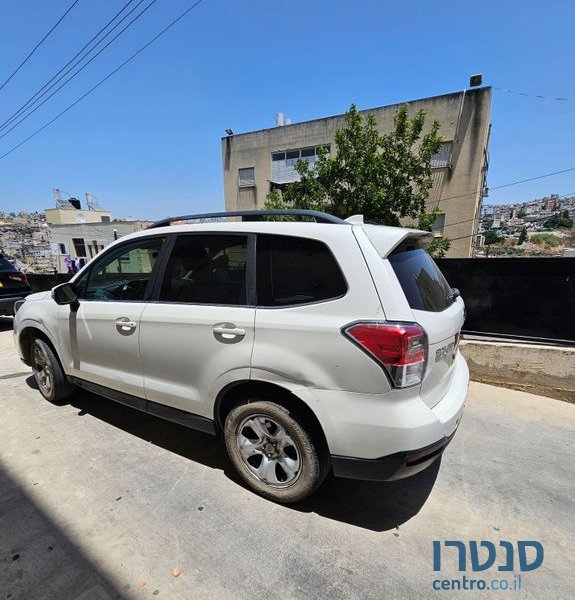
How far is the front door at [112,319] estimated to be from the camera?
2.84 metres

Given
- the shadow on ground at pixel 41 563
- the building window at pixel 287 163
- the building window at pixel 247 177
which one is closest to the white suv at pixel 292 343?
the shadow on ground at pixel 41 563

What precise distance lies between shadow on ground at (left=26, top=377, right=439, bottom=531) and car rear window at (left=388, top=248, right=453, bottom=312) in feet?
4.51

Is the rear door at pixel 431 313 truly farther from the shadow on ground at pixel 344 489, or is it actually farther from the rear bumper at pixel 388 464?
the shadow on ground at pixel 344 489

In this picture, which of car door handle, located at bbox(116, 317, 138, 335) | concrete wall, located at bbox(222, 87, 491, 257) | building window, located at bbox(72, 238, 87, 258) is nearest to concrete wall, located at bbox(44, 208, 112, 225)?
building window, located at bbox(72, 238, 87, 258)

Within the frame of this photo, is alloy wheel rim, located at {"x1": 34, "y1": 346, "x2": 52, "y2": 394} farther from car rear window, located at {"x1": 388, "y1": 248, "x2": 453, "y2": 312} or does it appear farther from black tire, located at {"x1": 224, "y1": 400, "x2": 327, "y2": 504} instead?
car rear window, located at {"x1": 388, "y1": 248, "x2": 453, "y2": 312}

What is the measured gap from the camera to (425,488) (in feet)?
8.47

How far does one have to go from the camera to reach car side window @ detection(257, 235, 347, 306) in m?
2.05

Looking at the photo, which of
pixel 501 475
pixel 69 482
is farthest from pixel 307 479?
pixel 69 482

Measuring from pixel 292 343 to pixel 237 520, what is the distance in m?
1.24

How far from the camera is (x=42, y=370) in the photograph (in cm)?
389

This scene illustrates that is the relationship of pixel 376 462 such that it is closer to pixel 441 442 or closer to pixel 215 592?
pixel 441 442

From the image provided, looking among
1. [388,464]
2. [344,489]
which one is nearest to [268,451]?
[344,489]

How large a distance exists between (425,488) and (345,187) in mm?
12475

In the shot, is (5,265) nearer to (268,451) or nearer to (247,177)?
(268,451)
